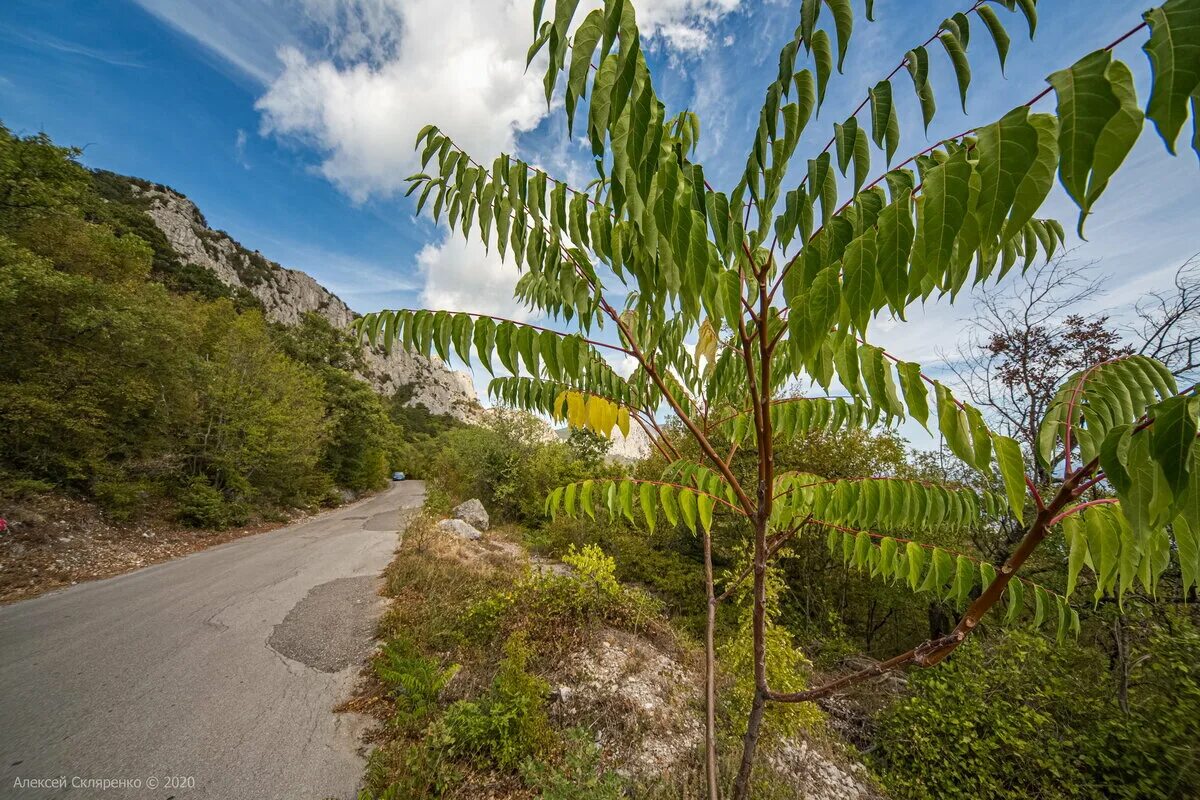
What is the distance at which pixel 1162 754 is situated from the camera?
11.0 feet

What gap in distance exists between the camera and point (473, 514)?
15.1 m

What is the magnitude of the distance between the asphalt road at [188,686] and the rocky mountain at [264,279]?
19767 millimetres

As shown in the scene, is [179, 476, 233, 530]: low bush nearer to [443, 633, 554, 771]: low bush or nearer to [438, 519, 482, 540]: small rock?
[438, 519, 482, 540]: small rock

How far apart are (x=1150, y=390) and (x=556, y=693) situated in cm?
544

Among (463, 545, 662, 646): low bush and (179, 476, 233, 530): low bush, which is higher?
(463, 545, 662, 646): low bush

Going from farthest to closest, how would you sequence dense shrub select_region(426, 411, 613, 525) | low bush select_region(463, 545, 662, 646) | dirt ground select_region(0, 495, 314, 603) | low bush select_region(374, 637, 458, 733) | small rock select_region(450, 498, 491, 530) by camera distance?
dense shrub select_region(426, 411, 613, 525) < small rock select_region(450, 498, 491, 530) < dirt ground select_region(0, 495, 314, 603) < low bush select_region(463, 545, 662, 646) < low bush select_region(374, 637, 458, 733)

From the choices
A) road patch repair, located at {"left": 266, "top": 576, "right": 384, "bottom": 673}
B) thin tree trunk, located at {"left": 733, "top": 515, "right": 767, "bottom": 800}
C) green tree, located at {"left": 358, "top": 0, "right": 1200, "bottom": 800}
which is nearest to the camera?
green tree, located at {"left": 358, "top": 0, "right": 1200, "bottom": 800}

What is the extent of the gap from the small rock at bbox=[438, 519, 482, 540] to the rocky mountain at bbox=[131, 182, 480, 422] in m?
14.3

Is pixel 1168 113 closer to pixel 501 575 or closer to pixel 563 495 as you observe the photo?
pixel 563 495

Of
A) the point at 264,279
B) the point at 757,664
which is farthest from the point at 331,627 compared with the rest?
the point at 264,279

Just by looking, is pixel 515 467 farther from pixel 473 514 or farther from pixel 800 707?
pixel 800 707

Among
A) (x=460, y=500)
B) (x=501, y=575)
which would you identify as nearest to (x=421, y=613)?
(x=501, y=575)

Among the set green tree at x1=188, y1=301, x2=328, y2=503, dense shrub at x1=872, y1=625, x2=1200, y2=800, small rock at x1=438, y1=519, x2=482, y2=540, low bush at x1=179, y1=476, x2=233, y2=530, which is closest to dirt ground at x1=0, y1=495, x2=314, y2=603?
low bush at x1=179, y1=476, x2=233, y2=530

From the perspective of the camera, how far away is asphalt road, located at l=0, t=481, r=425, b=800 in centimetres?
327
